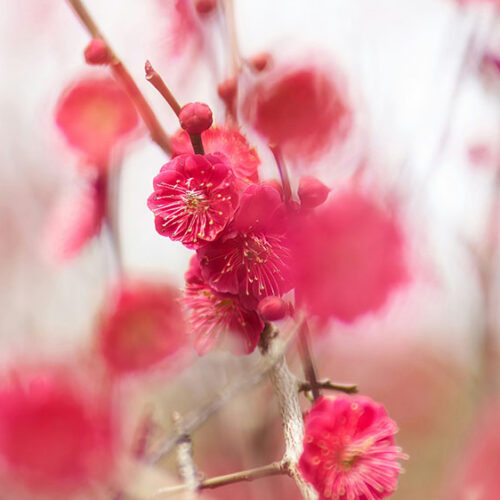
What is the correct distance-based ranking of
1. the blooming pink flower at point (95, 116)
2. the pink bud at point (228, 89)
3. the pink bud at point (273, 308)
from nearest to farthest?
the pink bud at point (273, 308) < the pink bud at point (228, 89) < the blooming pink flower at point (95, 116)

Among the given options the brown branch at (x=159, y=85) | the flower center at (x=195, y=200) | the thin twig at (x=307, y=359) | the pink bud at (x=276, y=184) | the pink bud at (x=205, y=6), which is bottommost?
the thin twig at (x=307, y=359)

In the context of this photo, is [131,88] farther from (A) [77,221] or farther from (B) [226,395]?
(A) [77,221]

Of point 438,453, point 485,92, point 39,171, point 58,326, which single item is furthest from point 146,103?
point 438,453

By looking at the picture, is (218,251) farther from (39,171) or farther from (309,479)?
(39,171)

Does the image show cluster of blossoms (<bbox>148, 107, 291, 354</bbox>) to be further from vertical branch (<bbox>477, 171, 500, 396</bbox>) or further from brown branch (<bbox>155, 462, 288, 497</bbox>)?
vertical branch (<bbox>477, 171, 500, 396</bbox>)

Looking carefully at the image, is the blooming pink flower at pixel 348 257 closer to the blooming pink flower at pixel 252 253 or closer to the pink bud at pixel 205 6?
the blooming pink flower at pixel 252 253

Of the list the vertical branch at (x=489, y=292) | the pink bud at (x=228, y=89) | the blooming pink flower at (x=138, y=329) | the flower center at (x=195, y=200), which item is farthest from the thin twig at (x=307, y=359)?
the vertical branch at (x=489, y=292)
